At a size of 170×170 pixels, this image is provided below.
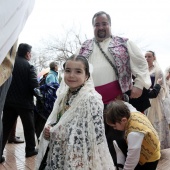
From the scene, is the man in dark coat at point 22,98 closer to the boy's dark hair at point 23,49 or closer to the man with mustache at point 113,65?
the boy's dark hair at point 23,49

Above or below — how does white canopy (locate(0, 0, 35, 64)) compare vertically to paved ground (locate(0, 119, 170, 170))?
above

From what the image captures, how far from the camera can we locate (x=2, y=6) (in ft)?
2.73

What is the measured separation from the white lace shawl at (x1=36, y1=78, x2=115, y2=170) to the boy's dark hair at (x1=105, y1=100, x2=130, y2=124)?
164 mm

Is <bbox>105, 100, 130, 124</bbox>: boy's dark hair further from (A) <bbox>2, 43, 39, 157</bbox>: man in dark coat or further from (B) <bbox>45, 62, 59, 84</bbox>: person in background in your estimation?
(B) <bbox>45, 62, 59, 84</bbox>: person in background

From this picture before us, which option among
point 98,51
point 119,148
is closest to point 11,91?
point 98,51

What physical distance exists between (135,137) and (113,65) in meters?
0.73

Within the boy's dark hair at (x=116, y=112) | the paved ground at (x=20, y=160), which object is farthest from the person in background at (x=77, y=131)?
the paved ground at (x=20, y=160)

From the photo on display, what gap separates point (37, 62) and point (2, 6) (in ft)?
123

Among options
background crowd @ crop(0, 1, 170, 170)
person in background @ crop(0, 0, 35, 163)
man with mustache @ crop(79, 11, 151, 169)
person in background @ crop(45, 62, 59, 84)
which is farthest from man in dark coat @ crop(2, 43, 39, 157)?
person in background @ crop(0, 0, 35, 163)

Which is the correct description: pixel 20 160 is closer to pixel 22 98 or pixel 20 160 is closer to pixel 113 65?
pixel 22 98

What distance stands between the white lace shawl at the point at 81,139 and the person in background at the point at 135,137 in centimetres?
19

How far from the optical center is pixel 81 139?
196 centimetres

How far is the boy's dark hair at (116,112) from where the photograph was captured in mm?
2201

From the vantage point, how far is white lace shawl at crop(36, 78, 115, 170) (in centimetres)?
193
